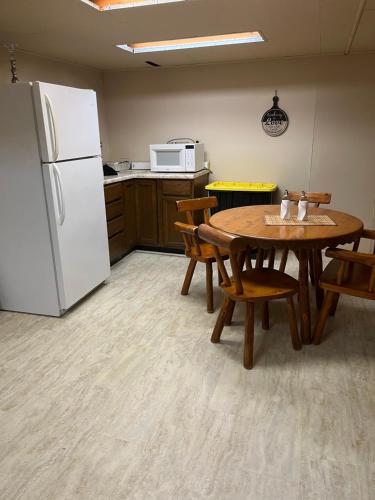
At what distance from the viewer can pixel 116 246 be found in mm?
3932

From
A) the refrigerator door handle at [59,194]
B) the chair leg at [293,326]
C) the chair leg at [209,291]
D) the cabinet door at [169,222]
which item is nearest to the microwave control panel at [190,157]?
the cabinet door at [169,222]

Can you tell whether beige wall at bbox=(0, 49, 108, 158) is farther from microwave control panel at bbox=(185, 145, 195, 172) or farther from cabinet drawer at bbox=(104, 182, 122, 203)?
microwave control panel at bbox=(185, 145, 195, 172)

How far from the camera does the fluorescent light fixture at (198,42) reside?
128 inches

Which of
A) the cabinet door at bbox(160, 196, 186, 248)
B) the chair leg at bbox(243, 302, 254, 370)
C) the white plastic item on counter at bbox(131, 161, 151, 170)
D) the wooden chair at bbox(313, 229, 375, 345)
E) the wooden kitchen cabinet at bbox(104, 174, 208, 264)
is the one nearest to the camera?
the wooden chair at bbox(313, 229, 375, 345)

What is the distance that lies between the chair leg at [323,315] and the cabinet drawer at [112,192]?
7.51ft

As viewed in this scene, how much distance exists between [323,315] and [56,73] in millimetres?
3560

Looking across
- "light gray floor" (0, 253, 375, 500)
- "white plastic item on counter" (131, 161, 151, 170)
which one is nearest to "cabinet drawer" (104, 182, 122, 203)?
"white plastic item on counter" (131, 161, 151, 170)

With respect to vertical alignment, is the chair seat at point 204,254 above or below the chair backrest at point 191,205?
below

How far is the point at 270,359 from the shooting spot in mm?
2311

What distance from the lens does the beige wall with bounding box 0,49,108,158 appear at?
10.6ft

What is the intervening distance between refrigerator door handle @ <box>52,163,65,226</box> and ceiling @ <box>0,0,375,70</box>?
995mm

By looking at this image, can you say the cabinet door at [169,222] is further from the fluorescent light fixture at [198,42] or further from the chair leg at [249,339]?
the chair leg at [249,339]

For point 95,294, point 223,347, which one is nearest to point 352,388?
point 223,347

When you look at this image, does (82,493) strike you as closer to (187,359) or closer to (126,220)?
(187,359)
